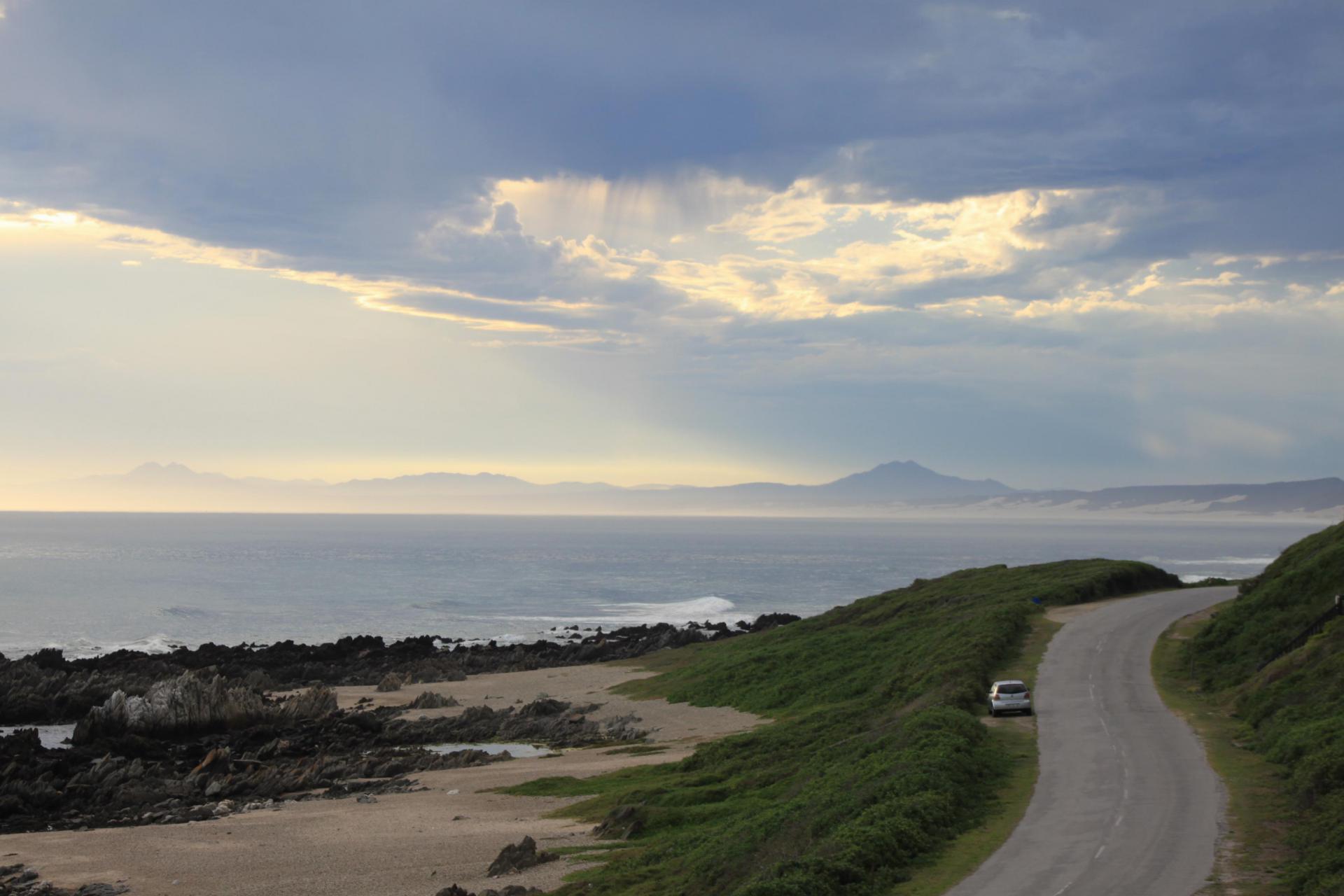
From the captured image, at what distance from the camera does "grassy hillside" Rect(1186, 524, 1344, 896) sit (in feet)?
57.3

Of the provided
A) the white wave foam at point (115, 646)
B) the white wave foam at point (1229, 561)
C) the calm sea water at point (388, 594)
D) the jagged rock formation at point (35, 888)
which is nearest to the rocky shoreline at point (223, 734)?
the jagged rock formation at point (35, 888)

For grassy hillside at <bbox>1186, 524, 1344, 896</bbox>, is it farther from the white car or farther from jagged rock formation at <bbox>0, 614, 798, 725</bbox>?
jagged rock formation at <bbox>0, 614, 798, 725</bbox>

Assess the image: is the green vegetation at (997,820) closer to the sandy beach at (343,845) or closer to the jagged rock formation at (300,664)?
the sandy beach at (343,845)

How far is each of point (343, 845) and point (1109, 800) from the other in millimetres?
19881

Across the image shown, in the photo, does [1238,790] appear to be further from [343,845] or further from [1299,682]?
[343,845]

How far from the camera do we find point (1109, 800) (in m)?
21.1

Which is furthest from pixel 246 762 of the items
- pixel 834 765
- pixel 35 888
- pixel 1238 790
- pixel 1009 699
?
pixel 1238 790

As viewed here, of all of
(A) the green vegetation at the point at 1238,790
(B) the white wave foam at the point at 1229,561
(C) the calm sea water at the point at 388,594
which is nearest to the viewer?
(A) the green vegetation at the point at 1238,790

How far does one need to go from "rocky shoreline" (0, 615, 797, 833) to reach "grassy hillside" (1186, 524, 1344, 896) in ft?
80.6

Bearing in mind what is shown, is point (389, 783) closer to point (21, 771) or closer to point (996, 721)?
point (21, 771)

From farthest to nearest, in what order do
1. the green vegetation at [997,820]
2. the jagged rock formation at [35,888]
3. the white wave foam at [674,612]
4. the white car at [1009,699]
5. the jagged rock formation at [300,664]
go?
the white wave foam at [674,612], the jagged rock formation at [300,664], the white car at [1009,699], the jagged rock formation at [35,888], the green vegetation at [997,820]

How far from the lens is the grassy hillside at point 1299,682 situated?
57.3 ft

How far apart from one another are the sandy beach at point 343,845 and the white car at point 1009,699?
12626 mm

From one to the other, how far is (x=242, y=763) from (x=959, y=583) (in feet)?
149
